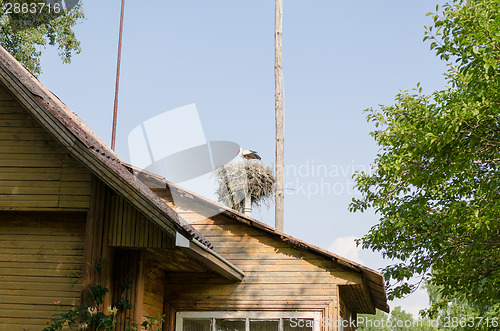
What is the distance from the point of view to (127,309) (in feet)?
24.3

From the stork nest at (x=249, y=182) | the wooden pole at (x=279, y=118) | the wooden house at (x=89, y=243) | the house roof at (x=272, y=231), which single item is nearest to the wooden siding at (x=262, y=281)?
the wooden house at (x=89, y=243)

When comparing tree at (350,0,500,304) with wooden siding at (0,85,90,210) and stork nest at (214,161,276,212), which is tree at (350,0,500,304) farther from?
wooden siding at (0,85,90,210)

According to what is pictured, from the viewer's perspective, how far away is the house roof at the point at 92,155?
22.0 ft

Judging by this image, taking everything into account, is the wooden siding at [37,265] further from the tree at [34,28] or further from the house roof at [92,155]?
the tree at [34,28]

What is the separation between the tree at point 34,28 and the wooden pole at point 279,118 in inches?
339

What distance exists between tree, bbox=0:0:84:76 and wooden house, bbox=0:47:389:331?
12.6m

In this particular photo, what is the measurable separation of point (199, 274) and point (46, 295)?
294 centimetres

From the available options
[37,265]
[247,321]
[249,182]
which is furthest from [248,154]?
[37,265]

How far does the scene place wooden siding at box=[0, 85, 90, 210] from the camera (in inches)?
297

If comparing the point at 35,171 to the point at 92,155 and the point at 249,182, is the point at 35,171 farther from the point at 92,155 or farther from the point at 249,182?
the point at 249,182

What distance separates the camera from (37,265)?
770cm

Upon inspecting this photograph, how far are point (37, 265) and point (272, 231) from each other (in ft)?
12.5

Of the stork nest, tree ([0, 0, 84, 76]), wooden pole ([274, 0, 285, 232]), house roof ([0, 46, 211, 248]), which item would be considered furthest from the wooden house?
tree ([0, 0, 84, 76])

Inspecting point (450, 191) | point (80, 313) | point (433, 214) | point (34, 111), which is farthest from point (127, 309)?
point (450, 191)
